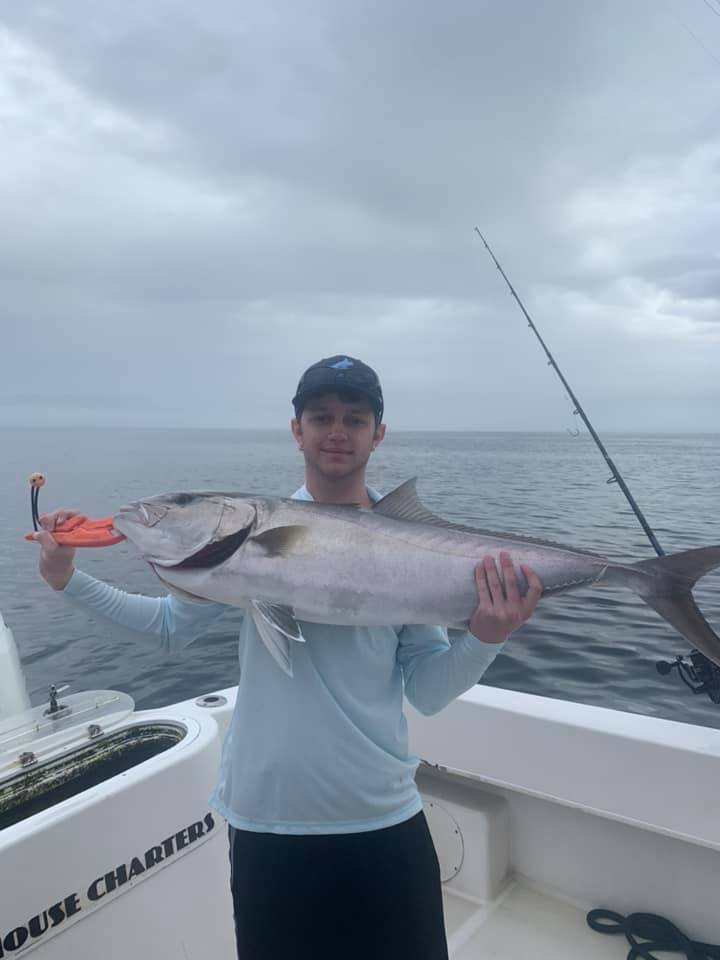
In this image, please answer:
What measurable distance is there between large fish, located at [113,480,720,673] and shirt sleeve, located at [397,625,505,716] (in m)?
0.13

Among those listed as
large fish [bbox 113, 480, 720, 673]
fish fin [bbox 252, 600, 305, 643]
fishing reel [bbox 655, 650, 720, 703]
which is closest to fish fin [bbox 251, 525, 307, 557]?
large fish [bbox 113, 480, 720, 673]

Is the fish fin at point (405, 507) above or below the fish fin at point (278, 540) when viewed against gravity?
above

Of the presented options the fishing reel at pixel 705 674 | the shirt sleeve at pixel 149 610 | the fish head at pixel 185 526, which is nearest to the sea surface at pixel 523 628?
the shirt sleeve at pixel 149 610

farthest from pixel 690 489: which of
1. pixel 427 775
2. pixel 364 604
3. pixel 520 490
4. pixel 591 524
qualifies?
pixel 364 604

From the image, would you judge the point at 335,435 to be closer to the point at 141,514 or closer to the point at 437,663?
the point at 141,514

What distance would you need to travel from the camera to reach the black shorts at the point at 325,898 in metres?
2.21

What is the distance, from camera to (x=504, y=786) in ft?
13.2

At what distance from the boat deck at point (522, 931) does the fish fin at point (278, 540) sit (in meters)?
2.95

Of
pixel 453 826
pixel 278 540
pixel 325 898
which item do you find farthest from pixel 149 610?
pixel 453 826

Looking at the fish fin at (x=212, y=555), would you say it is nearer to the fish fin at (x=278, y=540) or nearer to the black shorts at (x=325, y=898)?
the fish fin at (x=278, y=540)

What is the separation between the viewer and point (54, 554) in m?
2.39

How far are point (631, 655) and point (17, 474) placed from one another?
3992cm

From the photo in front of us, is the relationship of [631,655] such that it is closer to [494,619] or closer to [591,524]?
[494,619]

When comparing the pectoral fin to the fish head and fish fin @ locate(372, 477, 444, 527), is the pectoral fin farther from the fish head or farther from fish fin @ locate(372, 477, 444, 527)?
fish fin @ locate(372, 477, 444, 527)
